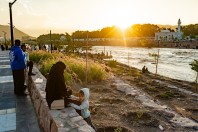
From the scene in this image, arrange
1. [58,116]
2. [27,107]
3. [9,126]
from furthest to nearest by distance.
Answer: [27,107]
[9,126]
[58,116]

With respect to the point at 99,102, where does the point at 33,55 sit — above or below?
above

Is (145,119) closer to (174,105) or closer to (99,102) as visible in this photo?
(99,102)

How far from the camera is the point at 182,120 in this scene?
895cm

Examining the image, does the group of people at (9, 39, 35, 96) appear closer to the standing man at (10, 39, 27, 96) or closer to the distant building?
the standing man at (10, 39, 27, 96)

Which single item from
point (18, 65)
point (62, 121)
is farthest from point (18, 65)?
point (62, 121)

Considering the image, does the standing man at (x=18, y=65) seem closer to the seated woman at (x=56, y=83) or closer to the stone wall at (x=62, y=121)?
the stone wall at (x=62, y=121)

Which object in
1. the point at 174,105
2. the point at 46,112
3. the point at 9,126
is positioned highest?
the point at 46,112

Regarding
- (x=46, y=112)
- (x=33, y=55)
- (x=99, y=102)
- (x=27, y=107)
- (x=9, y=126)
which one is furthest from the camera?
(x=33, y=55)

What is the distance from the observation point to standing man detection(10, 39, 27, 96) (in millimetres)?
8547

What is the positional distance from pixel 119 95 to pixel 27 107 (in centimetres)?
539

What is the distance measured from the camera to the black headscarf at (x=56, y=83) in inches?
213

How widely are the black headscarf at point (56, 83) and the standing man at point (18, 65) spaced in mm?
3471

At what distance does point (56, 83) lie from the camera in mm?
5480

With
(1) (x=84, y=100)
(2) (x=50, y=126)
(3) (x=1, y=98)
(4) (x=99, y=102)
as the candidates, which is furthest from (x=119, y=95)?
(2) (x=50, y=126)
